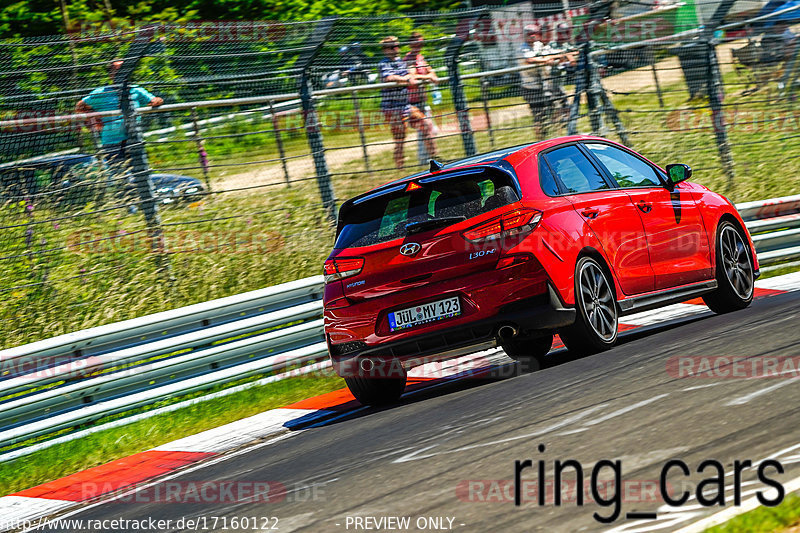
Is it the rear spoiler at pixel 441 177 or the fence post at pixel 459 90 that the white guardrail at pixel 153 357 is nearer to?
the rear spoiler at pixel 441 177

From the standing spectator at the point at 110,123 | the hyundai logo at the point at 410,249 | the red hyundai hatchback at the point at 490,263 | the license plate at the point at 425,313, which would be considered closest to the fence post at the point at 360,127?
the standing spectator at the point at 110,123

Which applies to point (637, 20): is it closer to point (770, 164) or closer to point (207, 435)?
point (770, 164)

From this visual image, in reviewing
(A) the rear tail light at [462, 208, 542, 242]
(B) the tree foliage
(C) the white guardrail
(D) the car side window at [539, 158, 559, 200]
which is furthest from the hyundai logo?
(B) the tree foliage

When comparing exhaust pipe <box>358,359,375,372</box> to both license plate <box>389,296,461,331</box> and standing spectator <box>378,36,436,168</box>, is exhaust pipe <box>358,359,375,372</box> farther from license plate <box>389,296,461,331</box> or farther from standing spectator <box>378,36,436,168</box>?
standing spectator <box>378,36,436,168</box>

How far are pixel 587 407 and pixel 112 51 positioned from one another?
685 cm

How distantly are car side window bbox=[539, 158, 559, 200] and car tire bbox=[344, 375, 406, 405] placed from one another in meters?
1.72

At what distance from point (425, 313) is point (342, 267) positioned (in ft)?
2.42

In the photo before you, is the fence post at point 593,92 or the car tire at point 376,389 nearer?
the car tire at point 376,389

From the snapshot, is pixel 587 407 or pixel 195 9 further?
pixel 195 9

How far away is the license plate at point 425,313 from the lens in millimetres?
6973

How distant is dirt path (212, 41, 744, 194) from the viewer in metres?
11.7

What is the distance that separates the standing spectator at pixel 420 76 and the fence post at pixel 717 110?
4.56m

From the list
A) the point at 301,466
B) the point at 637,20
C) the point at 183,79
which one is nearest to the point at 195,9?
the point at 637,20

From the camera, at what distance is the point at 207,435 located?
784 cm
